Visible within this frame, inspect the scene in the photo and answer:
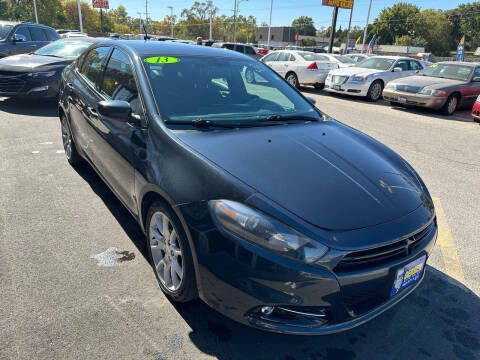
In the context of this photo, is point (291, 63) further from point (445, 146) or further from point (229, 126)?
point (229, 126)

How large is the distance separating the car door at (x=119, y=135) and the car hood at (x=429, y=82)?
9513 mm

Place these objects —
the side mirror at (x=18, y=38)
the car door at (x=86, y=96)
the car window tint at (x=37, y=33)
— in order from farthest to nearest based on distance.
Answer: the car window tint at (x=37, y=33) → the side mirror at (x=18, y=38) → the car door at (x=86, y=96)

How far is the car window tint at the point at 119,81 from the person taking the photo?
2943 mm

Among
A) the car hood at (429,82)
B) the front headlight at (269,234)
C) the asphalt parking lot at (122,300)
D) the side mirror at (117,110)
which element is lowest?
the asphalt parking lot at (122,300)

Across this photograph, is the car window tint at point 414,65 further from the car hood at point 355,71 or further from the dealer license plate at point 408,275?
the dealer license plate at point 408,275

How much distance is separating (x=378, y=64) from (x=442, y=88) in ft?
11.5

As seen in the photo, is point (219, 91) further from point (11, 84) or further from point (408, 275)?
point (11, 84)

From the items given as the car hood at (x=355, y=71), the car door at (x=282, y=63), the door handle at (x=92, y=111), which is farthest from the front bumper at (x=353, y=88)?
the door handle at (x=92, y=111)

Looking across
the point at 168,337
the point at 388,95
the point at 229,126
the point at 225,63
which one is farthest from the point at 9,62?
the point at 388,95

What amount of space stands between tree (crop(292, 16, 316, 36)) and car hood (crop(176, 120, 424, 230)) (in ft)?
390

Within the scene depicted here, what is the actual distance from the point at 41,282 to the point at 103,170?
1145 mm

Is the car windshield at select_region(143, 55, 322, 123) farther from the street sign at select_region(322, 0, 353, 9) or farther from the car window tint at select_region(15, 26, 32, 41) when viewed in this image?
the street sign at select_region(322, 0, 353, 9)

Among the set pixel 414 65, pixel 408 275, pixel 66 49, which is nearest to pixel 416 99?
pixel 414 65

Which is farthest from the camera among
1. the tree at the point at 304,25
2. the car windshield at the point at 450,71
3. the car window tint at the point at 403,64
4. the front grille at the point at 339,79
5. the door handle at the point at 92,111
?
the tree at the point at 304,25
